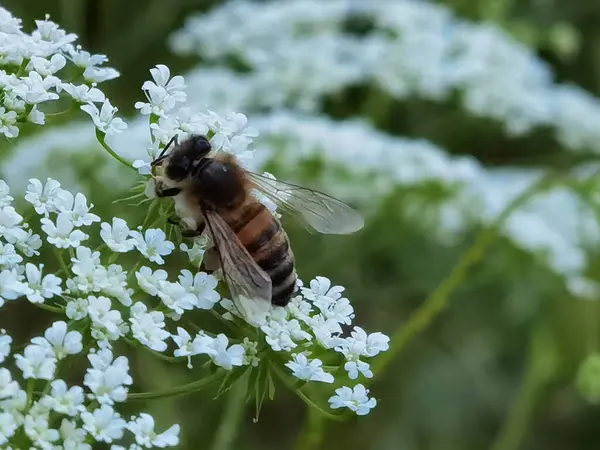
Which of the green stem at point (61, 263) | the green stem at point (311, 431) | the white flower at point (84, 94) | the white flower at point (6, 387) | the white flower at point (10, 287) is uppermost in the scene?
the white flower at point (84, 94)

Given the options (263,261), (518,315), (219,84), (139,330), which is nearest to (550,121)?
(518,315)

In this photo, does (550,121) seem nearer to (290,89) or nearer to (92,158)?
(290,89)

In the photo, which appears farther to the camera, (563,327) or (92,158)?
(563,327)

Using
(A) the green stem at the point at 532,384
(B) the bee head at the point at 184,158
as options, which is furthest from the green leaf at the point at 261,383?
(A) the green stem at the point at 532,384

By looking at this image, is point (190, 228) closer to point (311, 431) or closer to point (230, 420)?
point (311, 431)

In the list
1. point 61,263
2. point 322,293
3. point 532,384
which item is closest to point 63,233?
point 61,263

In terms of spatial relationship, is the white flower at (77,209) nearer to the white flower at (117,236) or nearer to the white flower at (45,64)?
the white flower at (117,236)

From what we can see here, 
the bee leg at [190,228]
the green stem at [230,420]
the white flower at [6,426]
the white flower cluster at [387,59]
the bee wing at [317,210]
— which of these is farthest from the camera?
the white flower cluster at [387,59]
